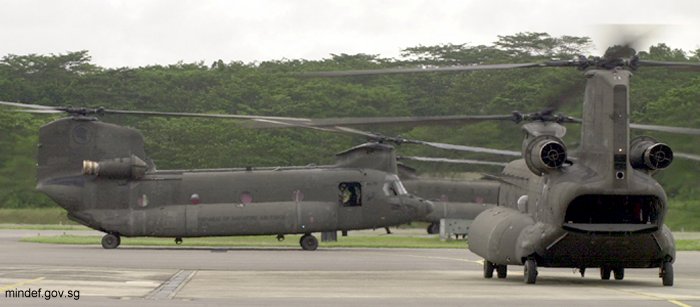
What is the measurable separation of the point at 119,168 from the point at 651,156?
21.8 meters

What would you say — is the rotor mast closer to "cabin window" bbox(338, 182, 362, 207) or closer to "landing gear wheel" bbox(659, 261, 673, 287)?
"landing gear wheel" bbox(659, 261, 673, 287)

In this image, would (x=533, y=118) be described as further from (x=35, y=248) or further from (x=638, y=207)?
(x=35, y=248)

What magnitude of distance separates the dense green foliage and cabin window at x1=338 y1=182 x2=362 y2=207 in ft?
54.7

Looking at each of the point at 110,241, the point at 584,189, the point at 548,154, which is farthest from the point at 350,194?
the point at 584,189

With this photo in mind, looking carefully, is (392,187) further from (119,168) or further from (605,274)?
(605,274)

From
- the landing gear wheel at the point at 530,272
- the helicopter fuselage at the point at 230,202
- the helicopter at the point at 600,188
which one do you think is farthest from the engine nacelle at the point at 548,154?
the helicopter fuselage at the point at 230,202

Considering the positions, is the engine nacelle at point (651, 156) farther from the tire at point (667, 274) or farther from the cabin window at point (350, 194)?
the cabin window at point (350, 194)

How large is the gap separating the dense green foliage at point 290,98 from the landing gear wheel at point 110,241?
23.3m

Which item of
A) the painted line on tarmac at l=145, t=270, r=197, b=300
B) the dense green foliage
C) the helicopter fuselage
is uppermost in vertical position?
the dense green foliage

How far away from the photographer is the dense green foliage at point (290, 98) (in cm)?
7250

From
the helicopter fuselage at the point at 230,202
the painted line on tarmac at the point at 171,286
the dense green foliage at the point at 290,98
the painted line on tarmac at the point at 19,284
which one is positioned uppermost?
the dense green foliage at the point at 290,98

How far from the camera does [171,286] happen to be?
23031 mm

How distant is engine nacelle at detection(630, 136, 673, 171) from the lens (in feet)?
79.9

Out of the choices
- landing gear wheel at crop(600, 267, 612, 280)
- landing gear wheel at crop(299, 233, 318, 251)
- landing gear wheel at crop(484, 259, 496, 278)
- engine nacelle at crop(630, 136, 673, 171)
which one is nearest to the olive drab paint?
landing gear wheel at crop(299, 233, 318, 251)
